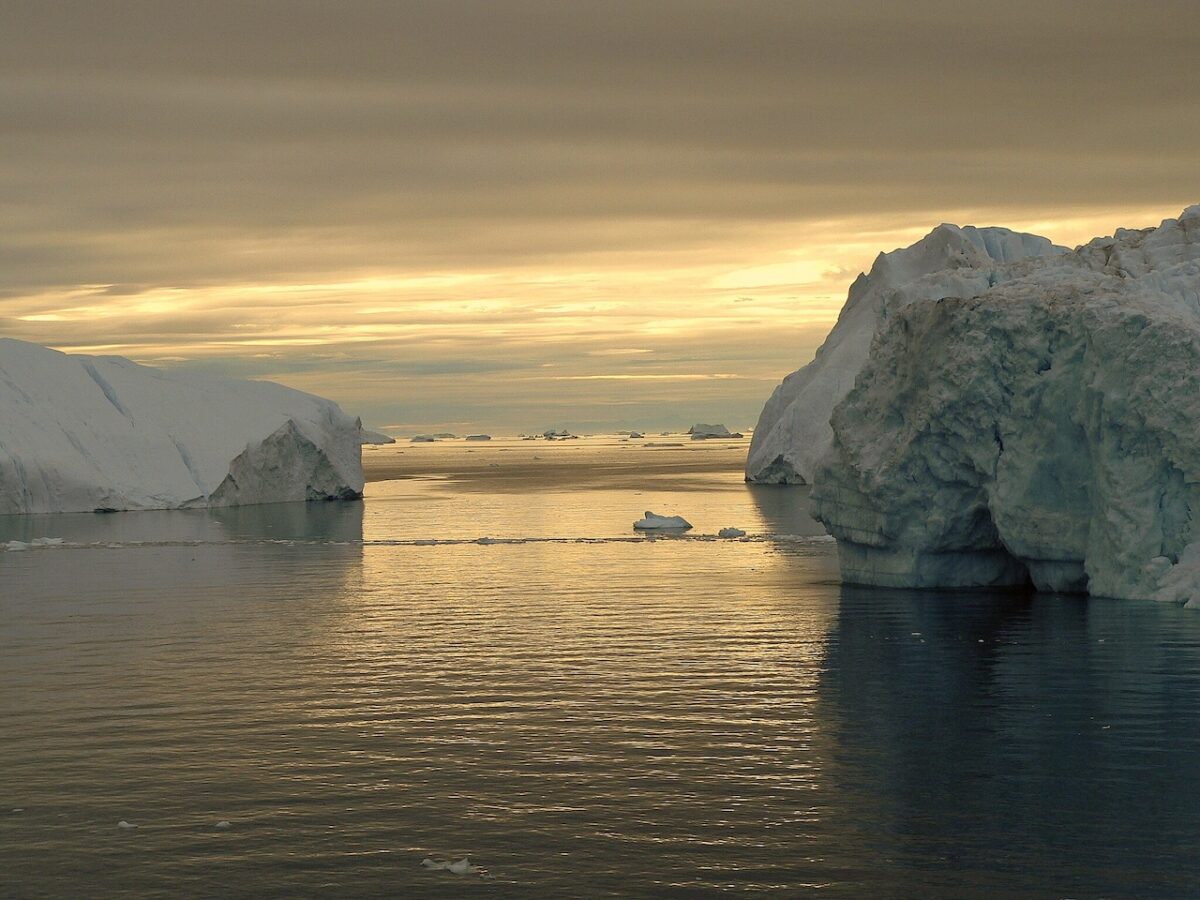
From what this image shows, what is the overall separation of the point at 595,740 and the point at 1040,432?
1656cm

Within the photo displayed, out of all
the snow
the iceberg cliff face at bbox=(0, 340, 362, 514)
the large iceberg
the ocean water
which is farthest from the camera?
the iceberg cliff face at bbox=(0, 340, 362, 514)

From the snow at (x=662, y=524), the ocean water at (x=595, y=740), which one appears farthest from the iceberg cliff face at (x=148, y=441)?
the ocean water at (x=595, y=740)

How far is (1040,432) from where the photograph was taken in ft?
104

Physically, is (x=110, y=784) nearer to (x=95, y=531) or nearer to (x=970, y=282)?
(x=970, y=282)

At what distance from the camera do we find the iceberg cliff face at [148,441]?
71250 mm

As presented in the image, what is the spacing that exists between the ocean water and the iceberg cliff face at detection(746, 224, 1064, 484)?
3600cm

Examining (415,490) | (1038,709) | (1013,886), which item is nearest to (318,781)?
(1013,886)

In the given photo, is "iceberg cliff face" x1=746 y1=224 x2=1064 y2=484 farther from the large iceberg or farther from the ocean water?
the ocean water

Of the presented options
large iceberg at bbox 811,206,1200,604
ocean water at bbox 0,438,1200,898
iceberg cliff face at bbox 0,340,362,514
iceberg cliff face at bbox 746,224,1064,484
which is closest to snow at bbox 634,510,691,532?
iceberg cliff face at bbox 746,224,1064,484

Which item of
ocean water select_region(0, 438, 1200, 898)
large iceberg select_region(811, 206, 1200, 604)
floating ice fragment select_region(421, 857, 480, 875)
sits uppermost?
large iceberg select_region(811, 206, 1200, 604)

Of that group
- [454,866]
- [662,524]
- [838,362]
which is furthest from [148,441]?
[454,866]

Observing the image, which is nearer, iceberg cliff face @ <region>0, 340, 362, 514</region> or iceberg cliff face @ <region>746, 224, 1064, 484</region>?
iceberg cliff face @ <region>0, 340, 362, 514</region>

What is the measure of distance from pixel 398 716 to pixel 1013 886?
1025 cm

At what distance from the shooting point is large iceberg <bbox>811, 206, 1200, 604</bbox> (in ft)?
96.9
